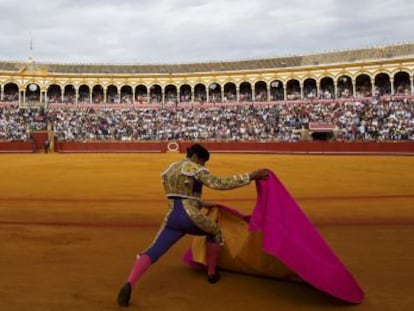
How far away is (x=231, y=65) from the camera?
49125mm

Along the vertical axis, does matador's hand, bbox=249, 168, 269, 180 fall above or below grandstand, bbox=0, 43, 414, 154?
below

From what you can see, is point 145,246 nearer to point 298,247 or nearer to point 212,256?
point 212,256

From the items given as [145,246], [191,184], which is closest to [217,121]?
[145,246]

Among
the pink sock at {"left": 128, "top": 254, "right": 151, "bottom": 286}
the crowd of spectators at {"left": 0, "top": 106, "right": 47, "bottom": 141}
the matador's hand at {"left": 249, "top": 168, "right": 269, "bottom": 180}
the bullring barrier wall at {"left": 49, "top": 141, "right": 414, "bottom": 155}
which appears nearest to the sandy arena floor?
the pink sock at {"left": 128, "top": 254, "right": 151, "bottom": 286}

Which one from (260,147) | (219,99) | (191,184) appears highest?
(219,99)

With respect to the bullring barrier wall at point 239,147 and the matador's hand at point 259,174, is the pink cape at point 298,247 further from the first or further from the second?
the bullring barrier wall at point 239,147

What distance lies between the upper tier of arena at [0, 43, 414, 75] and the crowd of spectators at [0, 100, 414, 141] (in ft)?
16.4

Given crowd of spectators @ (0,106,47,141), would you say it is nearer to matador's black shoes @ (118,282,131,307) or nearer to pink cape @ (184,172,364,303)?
matador's black shoes @ (118,282,131,307)

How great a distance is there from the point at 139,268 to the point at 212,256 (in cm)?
69

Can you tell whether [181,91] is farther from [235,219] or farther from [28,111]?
[235,219]

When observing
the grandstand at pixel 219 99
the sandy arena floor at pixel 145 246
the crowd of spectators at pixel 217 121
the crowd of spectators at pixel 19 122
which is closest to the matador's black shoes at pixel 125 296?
the sandy arena floor at pixel 145 246

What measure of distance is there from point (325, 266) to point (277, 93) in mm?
45006

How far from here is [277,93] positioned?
155 feet

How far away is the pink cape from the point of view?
3203 millimetres
